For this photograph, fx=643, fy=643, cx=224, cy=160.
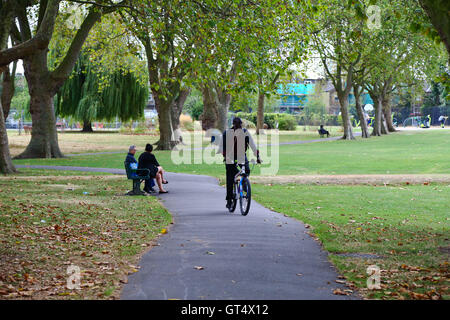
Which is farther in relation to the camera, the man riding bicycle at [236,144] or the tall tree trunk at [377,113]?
the tall tree trunk at [377,113]

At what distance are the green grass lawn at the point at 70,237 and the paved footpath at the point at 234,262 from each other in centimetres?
33

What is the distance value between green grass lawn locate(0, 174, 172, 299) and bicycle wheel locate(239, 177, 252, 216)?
4.97 ft

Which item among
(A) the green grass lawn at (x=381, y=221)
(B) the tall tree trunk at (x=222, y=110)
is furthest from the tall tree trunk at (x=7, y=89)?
(B) the tall tree trunk at (x=222, y=110)

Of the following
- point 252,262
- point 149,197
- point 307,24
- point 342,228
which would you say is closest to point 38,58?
point 307,24

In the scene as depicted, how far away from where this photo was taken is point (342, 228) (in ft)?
36.2

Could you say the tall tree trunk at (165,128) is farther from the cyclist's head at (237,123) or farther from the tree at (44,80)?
the cyclist's head at (237,123)

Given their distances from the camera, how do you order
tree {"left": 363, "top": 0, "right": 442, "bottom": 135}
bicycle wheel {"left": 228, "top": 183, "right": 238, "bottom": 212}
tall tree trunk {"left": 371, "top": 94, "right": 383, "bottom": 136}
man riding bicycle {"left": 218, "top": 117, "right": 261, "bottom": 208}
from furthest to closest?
tall tree trunk {"left": 371, "top": 94, "right": 383, "bottom": 136}
tree {"left": 363, "top": 0, "right": 442, "bottom": 135}
bicycle wheel {"left": 228, "top": 183, "right": 238, "bottom": 212}
man riding bicycle {"left": 218, "top": 117, "right": 261, "bottom": 208}

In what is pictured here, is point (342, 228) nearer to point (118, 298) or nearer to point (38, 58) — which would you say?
point (118, 298)

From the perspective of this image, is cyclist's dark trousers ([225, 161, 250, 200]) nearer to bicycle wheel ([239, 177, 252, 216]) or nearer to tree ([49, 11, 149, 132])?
bicycle wheel ([239, 177, 252, 216])

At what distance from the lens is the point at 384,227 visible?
1127 cm

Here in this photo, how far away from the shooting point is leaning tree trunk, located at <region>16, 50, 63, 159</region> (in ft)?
95.1

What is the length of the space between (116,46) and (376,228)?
30725mm

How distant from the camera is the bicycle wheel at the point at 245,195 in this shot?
1235 cm

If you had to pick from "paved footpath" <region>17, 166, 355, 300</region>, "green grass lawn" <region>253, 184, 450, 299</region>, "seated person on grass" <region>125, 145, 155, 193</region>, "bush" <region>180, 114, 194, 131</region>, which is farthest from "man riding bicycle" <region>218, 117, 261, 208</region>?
"bush" <region>180, 114, 194, 131</region>
